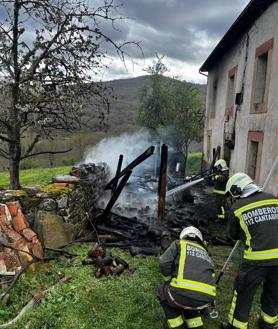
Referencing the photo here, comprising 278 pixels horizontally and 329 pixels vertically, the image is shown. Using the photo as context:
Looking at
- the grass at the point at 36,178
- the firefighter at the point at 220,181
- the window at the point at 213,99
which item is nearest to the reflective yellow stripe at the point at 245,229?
the firefighter at the point at 220,181

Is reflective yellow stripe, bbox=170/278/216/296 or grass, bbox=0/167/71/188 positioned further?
grass, bbox=0/167/71/188

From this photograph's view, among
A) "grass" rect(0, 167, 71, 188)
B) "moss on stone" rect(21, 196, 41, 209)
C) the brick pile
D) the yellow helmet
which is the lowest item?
"grass" rect(0, 167, 71, 188)

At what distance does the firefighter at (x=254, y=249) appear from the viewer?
11.1 feet

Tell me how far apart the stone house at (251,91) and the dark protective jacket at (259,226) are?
402 centimetres

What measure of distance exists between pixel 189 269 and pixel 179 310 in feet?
2.11

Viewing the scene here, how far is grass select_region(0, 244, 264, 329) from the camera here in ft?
11.7

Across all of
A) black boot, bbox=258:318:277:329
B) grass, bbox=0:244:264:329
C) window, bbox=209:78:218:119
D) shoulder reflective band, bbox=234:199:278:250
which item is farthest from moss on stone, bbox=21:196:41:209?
window, bbox=209:78:218:119

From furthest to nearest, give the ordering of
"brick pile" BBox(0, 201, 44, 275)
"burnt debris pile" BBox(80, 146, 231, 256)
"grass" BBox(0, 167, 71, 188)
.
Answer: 1. "grass" BBox(0, 167, 71, 188)
2. "burnt debris pile" BBox(80, 146, 231, 256)
3. "brick pile" BBox(0, 201, 44, 275)

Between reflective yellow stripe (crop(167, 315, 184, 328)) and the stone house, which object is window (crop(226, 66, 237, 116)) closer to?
the stone house

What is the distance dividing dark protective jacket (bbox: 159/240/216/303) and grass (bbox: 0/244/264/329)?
955mm

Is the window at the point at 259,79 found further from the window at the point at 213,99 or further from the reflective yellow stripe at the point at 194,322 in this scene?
the reflective yellow stripe at the point at 194,322

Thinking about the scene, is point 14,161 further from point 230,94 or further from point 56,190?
point 230,94

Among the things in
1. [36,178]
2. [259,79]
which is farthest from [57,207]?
[36,178]

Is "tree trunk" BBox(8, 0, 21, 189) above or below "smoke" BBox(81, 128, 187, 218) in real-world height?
above
